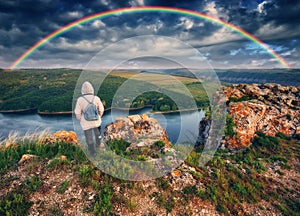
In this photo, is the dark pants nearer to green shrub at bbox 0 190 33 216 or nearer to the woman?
the woman

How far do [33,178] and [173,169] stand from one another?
17.5ft

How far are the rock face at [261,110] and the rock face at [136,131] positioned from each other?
175 inches

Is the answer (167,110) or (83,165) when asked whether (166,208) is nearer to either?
(83,165)

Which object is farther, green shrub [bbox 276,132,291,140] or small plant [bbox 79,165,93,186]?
green shrub [bbox 276,132,291,140]

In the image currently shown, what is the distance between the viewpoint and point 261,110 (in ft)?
42.5

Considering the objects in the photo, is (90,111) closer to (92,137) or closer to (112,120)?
(92,137)

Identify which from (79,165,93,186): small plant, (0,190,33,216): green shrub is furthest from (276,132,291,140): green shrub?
(0,190,33,216): green shrub

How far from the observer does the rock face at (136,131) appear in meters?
11.0

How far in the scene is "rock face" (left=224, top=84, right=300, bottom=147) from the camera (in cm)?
1198

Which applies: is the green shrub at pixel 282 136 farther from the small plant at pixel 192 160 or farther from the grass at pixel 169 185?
the small plant at pixel 192 160

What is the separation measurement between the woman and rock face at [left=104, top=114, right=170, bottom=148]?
2636mm

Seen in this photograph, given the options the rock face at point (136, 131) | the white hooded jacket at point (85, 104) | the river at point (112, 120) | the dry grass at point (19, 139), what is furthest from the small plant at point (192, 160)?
the river at point (112, 120)

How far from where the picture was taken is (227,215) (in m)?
6.45

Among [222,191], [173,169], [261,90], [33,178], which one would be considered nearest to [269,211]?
[222,191]
